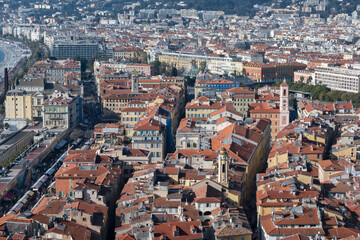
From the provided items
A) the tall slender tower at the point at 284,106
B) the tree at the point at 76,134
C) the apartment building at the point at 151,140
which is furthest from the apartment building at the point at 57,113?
the tall slender tower at the point at 284,106

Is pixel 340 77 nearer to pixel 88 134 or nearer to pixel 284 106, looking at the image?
pixel 284 106

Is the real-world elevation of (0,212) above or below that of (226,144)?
below

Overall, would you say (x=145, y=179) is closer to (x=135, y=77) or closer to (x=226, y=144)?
(x=226, y=144)

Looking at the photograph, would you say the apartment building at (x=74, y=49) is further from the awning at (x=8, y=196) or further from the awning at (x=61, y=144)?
the awning at (x=8, y=196)

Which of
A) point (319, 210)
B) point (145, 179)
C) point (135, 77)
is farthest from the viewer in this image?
point (135, 77)

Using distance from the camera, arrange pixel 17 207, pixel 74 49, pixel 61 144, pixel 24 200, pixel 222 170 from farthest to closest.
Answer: pixel 74 49
pixel 61 144
pixel 24 200
pixel 17 207
pixel 222 170

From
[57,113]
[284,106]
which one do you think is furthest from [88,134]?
[284,106]

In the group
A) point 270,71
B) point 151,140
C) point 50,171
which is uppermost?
point 151,140

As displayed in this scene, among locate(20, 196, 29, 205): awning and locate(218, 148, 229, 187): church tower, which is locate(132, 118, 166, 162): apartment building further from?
locate(218, 148, 229, 187): church tower

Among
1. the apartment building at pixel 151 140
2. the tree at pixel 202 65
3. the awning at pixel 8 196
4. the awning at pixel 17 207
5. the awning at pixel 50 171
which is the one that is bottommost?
the awning at pixel 8 196

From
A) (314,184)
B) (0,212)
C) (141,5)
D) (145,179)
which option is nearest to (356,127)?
(314,184)

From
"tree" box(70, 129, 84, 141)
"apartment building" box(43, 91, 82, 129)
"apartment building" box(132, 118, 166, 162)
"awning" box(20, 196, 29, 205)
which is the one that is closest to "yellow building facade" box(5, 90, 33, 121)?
"apartment building" box(43, 91, 82, 129)
